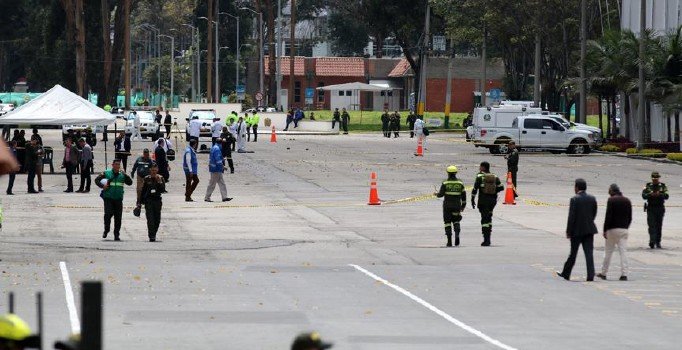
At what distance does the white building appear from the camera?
70438mm

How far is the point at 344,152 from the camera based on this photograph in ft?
211

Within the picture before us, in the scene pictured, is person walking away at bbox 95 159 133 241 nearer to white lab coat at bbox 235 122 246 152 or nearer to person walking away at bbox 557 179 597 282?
person walking away at bbox 557 179 597 282

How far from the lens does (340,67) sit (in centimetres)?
15400

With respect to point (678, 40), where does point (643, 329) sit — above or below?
below

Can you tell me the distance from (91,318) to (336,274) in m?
17.3

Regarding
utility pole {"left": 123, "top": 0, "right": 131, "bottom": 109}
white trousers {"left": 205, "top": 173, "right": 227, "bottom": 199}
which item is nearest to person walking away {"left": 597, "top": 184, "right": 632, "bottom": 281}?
white trousers {"left": 205, "top": 173, "right": 227, "bottom": 199}

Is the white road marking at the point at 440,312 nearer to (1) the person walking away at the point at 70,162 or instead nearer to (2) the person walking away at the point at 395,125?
(1) the person walking away at the point at 70,162

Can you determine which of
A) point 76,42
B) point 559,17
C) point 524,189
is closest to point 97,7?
point 76,42

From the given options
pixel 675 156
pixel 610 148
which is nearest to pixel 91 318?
pixel 675 156

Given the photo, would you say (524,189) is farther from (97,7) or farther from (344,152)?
(97,7)

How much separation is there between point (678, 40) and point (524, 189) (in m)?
24.0

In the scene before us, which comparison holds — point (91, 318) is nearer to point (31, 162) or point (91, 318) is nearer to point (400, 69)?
point (31, 162)

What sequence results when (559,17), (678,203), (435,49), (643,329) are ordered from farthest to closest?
(435,49) < (559,17) < (678,203) < (643,329)

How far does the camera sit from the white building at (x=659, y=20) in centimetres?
7044
